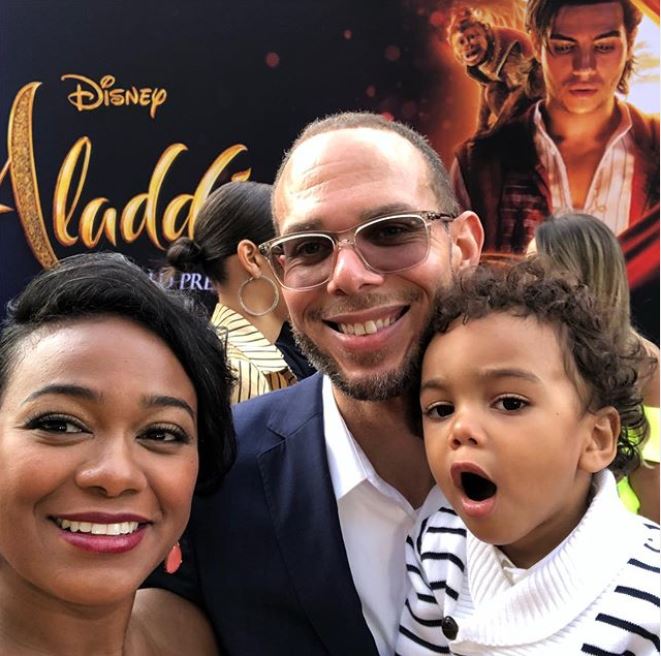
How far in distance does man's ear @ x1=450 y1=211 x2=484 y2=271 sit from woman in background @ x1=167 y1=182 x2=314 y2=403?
1.33 meters

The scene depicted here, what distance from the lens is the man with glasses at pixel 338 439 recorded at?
1.91 meters

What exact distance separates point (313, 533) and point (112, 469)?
0.73 m

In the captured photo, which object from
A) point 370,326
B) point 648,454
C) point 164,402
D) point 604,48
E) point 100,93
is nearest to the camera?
point 164,402

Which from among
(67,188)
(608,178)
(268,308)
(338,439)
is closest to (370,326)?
(338,439)

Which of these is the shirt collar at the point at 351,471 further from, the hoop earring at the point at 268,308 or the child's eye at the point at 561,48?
the child's eye at the point at 561,48

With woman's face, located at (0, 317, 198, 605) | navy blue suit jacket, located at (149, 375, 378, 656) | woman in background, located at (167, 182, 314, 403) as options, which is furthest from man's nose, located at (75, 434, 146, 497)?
woman in background, located at (167, 182, 314, 403)

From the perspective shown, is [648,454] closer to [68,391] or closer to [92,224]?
[68,391]

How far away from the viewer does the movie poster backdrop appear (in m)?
5.42

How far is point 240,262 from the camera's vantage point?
3.69m

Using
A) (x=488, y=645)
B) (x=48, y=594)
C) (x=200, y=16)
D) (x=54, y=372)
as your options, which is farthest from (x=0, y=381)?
(x=200, y=16)

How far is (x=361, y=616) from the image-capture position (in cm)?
189

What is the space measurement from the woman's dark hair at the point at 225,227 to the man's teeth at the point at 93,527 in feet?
7.61

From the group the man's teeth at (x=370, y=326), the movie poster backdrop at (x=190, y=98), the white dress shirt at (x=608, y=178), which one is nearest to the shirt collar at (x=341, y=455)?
the man's teeth at (x=370, y=326)

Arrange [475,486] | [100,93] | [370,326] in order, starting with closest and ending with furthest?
1. [475,486]
2. [370,326]
3. [100,93]
